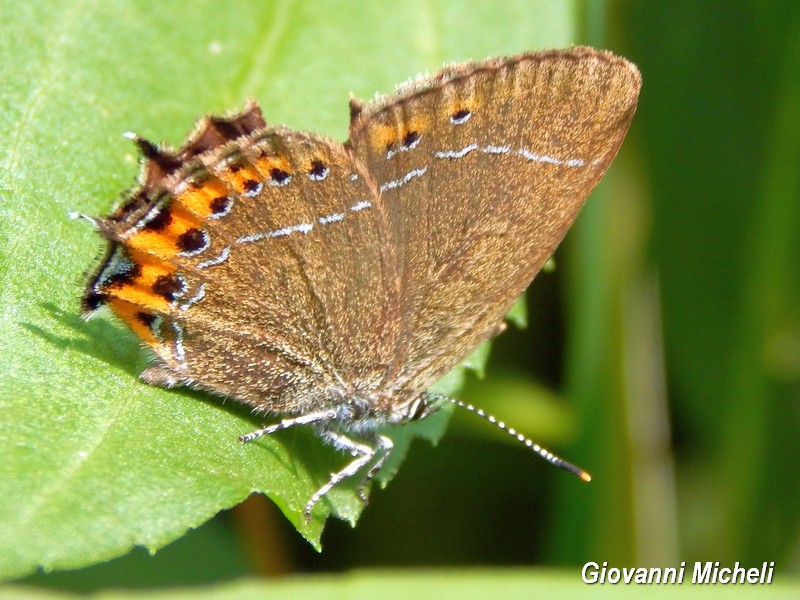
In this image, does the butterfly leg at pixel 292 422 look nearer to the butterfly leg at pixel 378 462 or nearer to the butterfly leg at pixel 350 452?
the butterfly leg at pixel 350 452

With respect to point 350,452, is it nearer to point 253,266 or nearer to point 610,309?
point 253,266

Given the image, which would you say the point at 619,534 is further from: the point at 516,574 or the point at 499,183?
the point at 499,183

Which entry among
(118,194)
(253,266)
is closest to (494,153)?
(253,266)

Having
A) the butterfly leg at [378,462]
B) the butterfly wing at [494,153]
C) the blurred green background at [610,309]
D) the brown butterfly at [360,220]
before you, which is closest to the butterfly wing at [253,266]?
the brown butterfly at [360,220]

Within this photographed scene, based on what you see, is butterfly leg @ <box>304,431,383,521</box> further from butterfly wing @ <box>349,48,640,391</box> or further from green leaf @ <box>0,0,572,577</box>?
butterfly wing @ <box>349,48,640,391</box>

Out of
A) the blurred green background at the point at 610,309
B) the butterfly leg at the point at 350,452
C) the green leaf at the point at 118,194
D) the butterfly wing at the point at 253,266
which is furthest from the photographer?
the blurred green background at the point at 610,309

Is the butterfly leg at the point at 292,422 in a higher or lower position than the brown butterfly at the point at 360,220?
lower
